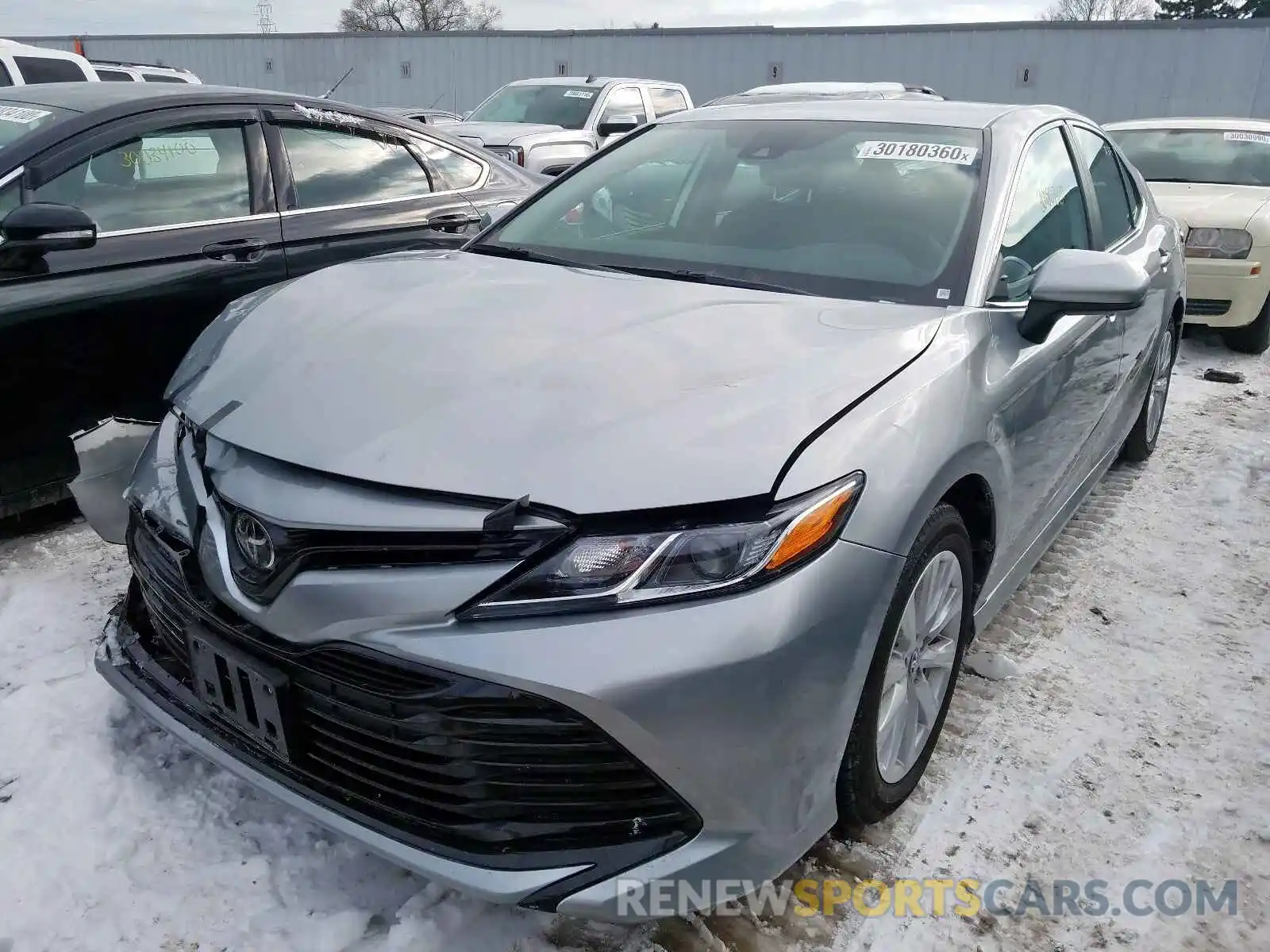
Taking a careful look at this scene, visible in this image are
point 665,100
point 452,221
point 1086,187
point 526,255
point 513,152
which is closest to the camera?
point 526,255

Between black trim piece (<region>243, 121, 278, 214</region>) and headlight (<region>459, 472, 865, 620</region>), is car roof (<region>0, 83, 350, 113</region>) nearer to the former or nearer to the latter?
black trim piece (<region>243, 121, 278, 214</region>)

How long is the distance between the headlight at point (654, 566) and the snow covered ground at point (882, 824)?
2.40ft

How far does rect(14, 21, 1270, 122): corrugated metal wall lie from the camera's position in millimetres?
16609

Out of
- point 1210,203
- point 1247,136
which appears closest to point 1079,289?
point 1210,203

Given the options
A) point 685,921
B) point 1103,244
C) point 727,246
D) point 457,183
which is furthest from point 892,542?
point 457,183

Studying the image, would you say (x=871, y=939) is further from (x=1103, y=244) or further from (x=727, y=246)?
(x=1103, y=244)

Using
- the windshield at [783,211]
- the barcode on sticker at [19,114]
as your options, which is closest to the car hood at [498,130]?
the barcode on sticker at [19,114]

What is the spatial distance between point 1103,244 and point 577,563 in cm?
258

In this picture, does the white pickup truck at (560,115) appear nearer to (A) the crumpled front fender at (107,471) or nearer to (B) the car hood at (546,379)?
(A) the crumpled front fender at (107,471)

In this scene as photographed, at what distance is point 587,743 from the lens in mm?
1515

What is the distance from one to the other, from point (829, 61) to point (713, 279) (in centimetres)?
1848

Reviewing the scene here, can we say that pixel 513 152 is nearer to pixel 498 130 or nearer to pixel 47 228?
pixel 498 130

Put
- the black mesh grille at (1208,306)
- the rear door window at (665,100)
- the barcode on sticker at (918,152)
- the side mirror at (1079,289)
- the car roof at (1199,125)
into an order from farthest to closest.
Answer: the rear door window at (665,100)
the car roof at (1199,125)
the black mesh grille at (1208,306)
the barcode on sticker at (918,152)
the side mirror at (1079,289)

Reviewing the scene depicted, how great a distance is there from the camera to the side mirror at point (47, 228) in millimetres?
2842
